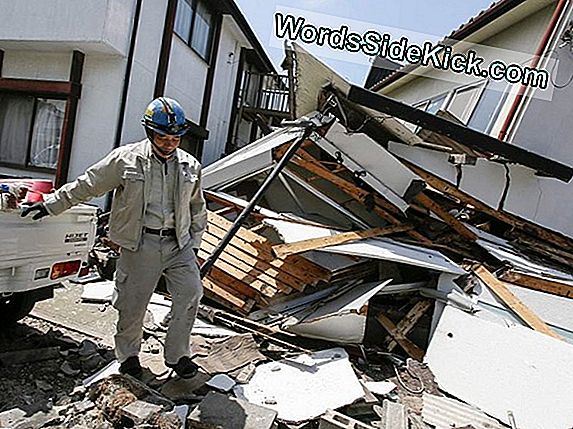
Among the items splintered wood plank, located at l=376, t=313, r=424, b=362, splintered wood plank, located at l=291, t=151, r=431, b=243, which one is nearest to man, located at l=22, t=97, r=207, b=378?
splintered wood plank, located at l=376, t=313, r=424, b=362

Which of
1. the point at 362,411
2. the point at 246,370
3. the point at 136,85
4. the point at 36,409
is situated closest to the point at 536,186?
the point at 362,411

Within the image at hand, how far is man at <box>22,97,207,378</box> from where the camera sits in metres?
2.87

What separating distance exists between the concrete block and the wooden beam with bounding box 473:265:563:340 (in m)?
2.09

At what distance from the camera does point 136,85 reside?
8.17 metres

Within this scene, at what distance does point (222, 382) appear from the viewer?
320 cm

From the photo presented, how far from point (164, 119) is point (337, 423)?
7.08 feet

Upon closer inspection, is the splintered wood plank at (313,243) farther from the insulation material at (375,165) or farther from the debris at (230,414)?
the debris at (230,414)

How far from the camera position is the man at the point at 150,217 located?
9.42 ft

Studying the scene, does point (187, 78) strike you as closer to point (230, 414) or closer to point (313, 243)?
point (313, 243)

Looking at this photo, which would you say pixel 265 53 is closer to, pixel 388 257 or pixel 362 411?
pixel 388 257

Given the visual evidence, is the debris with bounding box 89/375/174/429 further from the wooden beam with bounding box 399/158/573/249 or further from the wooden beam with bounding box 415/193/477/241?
the wooden beam with bounding box 399/158/573/249

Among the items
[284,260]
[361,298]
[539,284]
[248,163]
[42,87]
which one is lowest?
[361,298]

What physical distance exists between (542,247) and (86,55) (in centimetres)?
→ 789

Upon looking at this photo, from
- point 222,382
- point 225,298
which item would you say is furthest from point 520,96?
point 222,382
